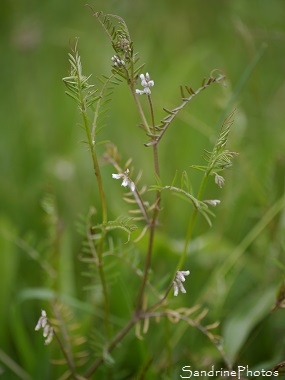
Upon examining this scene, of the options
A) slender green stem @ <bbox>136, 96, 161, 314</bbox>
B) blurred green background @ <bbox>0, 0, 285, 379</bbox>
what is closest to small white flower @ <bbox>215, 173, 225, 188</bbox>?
slender green stem @ <bbox>136, 96, 161, 314</bbox>

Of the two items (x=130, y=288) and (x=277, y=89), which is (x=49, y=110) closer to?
(x=277, y=89)

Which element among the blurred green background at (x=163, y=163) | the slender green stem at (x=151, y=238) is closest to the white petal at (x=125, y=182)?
the slender green stem at (x=151, y=238)

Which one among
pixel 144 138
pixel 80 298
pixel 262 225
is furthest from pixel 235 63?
pixel 80 298

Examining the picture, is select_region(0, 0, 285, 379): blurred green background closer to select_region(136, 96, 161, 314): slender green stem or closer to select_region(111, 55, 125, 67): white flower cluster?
select_region(136, 96, 161, 314): slender green stem

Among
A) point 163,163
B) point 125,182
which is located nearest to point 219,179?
point 125,182

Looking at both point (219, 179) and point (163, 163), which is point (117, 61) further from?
point (163, 163)

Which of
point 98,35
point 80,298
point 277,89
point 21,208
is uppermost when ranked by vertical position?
point 98,35

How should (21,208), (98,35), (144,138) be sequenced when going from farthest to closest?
1. (98,35)
2. (144,138)
3. (21,208)

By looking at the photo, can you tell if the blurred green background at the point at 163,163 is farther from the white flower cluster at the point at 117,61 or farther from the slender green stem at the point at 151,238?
the white flower cluster at the point at 117,61
